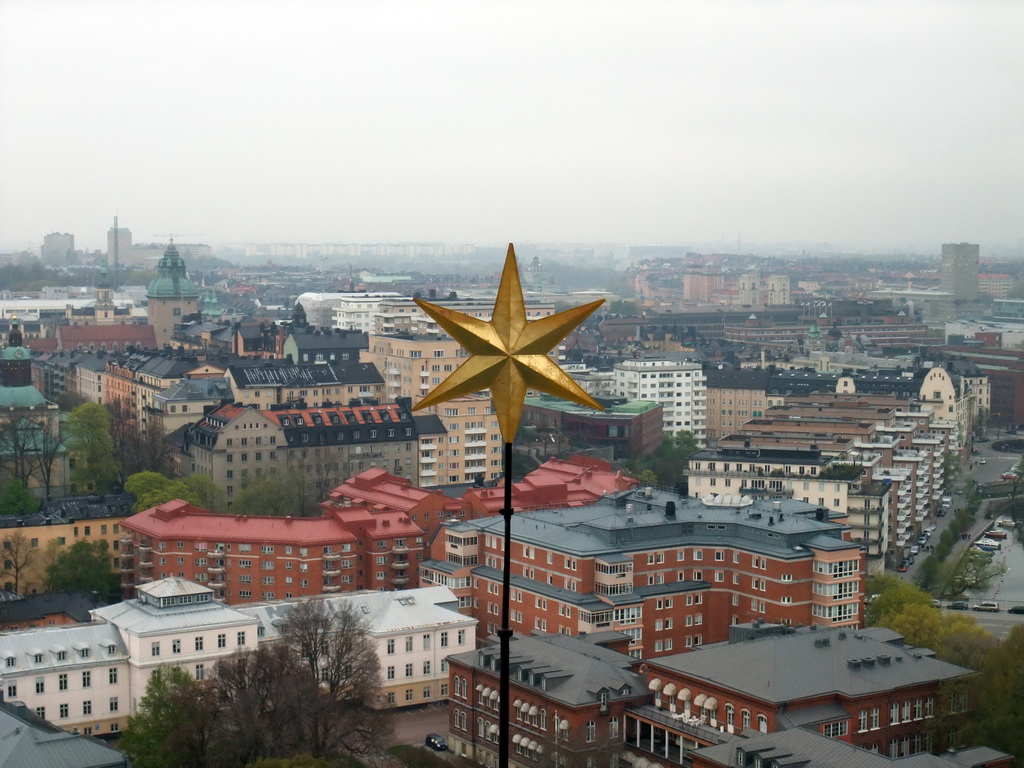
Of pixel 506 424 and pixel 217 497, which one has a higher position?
pixel 506 424

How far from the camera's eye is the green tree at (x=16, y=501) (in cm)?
3797

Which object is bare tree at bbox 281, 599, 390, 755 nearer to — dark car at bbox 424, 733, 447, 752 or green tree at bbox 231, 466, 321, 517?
dark car at bbox 424, 733, 447, 752

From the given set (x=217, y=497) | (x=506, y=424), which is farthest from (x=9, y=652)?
(x=506, y=424)

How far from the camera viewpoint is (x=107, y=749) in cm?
2075

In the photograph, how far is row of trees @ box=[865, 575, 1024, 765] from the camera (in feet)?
72.3

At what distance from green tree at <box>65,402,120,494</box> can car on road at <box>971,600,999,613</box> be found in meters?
23.2

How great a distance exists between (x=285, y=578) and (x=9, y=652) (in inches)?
321

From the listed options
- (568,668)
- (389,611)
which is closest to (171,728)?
(568,668)

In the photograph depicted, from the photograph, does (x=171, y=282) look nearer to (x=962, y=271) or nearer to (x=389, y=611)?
(x=389, y=611)

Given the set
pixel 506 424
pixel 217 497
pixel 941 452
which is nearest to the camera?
pixel 506 424

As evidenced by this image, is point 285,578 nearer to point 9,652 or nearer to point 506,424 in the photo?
point 9,652

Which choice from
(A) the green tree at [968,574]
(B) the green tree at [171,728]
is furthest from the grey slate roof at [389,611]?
(A) the green tree at [968,574]

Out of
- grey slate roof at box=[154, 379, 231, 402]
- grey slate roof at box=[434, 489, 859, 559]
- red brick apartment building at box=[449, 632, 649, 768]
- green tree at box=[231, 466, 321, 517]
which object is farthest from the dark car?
grey slate roof at box=[154, 379, 231, 402]

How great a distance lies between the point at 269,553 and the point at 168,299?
151 feet
